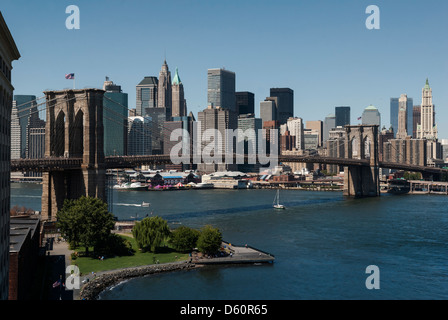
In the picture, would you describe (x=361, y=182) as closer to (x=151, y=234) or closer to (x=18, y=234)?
(x=151, y=234)

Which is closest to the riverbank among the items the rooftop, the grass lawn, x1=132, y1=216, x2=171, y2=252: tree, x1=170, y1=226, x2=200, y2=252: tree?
the grass lawn

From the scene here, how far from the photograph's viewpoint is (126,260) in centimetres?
3712

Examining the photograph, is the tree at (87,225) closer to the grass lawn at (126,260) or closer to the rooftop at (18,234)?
the grass lawn at (126,260)

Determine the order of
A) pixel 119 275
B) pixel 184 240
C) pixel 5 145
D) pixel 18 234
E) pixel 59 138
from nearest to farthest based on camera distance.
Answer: pixel 5 145 < pixel 18 234 < pixel 119 275 < pixel 184 240 < pixel 59 138

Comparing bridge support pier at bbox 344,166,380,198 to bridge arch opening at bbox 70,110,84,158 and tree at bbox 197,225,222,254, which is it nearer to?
bridge arch opening at bbox 70,110,84,158

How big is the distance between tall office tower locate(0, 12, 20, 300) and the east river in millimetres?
10141

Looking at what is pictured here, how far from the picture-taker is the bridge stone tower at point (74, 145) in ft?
168

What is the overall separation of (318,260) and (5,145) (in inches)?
992

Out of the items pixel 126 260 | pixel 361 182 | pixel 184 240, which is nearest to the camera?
pixel 126 260

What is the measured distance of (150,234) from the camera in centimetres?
3962

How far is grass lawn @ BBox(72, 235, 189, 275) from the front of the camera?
114ft

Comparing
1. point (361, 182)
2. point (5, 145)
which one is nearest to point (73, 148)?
point (5, 145)
